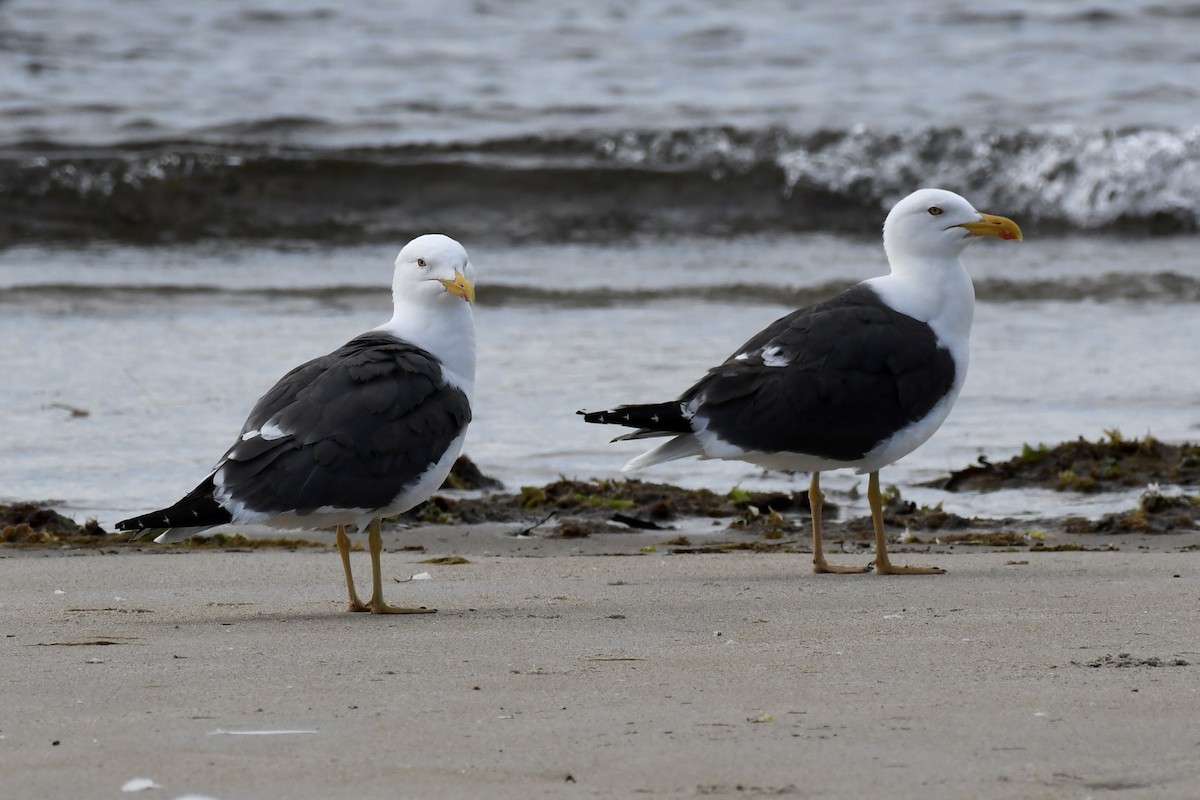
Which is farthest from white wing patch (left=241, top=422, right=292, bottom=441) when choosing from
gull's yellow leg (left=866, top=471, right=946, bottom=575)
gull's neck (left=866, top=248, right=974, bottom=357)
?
gull's neck (left=866, top=248, right=974, bottom=357)

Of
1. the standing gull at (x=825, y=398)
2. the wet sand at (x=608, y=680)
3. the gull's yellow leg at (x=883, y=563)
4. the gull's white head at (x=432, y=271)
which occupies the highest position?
the gull's white head at (x=432, y=271)

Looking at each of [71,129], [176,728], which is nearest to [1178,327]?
[176,728]

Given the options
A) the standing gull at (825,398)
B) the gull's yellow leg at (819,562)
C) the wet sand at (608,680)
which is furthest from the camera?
the standing gull at (825,398)

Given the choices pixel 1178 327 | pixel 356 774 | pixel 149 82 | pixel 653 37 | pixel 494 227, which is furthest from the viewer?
pixel 653 37

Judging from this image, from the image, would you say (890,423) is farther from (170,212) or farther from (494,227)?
(170,212)

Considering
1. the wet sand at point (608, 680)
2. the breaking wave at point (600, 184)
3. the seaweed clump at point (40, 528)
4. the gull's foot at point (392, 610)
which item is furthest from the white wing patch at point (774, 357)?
the breaking wave at point (600, 184)

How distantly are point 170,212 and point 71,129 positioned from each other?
2.37m

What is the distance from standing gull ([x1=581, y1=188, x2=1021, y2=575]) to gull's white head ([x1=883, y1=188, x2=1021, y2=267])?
0.27 m

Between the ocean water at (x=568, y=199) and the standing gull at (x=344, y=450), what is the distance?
1.81 m

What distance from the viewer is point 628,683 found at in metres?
3.83

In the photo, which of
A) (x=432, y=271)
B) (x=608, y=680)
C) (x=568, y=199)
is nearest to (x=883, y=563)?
(x=432, y=271)

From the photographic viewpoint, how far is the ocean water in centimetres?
855

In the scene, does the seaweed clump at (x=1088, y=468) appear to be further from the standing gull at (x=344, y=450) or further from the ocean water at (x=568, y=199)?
the standing gull at (x=344, y=450)

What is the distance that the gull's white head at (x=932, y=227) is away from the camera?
629cm
